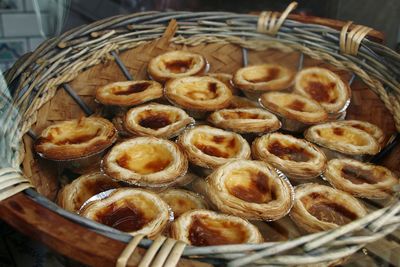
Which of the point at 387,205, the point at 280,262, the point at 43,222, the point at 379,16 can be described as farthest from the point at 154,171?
the point at 379,16

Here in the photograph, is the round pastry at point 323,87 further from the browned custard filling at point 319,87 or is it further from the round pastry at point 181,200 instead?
the round pastry at point 181,200

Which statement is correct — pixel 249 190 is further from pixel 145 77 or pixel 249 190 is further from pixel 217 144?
pixel 145 77

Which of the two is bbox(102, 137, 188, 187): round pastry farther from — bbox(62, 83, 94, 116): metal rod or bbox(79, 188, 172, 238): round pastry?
bbox(62, 83, 94, 116): metal rod

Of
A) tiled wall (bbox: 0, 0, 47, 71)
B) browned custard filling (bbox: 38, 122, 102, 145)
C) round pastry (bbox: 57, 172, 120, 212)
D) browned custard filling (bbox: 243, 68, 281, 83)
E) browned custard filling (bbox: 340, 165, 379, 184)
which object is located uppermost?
tiled wall (bbox: 0, 0, 47, 71)

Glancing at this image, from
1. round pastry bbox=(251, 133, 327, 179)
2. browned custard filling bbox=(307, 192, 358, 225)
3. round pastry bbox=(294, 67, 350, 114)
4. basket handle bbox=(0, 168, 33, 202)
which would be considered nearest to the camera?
basket handle bbox=(0, 168, 33, 202)

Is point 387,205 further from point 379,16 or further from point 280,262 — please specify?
point 379,16

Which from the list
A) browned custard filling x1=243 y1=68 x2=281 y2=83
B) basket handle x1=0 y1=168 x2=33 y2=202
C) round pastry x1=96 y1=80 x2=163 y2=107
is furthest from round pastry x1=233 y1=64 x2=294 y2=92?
basket handle x1=0 y1=168 x2=33 y2=202
